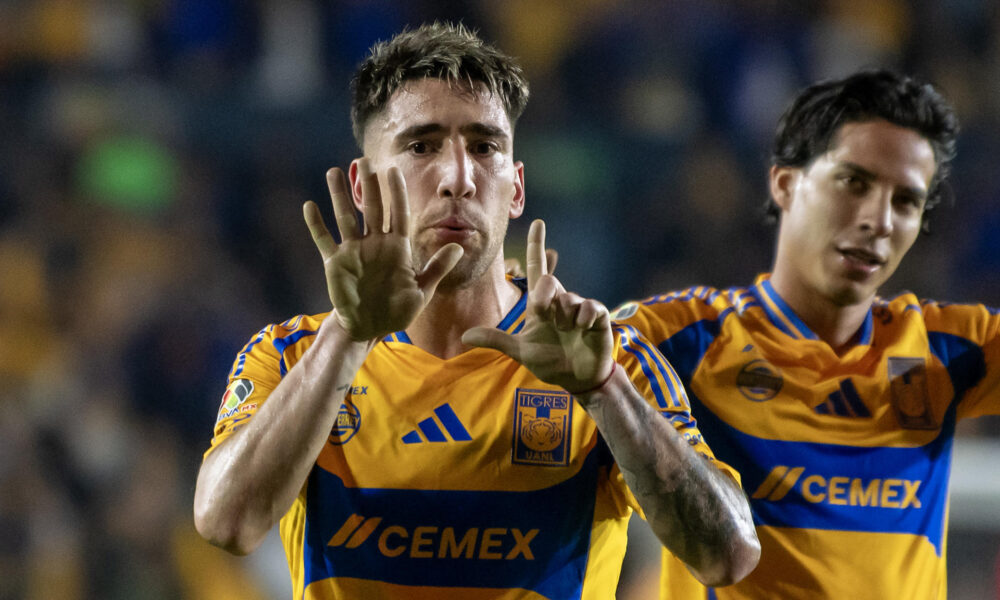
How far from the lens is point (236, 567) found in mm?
5316

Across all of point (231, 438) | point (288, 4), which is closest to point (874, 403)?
point (231, 438)

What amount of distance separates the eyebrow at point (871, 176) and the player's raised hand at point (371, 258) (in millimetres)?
1578

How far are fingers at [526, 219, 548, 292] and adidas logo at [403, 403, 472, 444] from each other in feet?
1.50

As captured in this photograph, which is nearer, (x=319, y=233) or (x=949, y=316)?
(x=319, y=233)

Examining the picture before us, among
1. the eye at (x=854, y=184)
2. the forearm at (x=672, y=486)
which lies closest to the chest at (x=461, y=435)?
the forearm at (x=672, y=486)

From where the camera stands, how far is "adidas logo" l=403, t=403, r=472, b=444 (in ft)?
7.59

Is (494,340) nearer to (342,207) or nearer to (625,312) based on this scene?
(342,207)

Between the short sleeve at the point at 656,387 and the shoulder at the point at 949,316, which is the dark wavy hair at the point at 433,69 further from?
the shoulder at the point at 949,316

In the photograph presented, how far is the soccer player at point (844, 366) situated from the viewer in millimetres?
2740

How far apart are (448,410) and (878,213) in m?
1.37

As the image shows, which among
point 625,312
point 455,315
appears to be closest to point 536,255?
point 455,315

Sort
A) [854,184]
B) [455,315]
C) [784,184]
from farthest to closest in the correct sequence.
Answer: [784,184], [854,184], [455,315]

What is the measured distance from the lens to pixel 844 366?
2957mm

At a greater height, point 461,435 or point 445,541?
point 461,435
